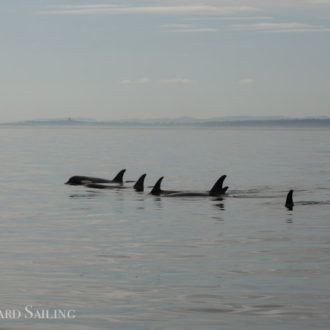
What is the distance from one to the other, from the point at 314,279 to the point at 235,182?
1182 inches

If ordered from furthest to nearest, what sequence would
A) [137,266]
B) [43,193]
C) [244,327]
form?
[43,193] → [137,266] → [244,327]

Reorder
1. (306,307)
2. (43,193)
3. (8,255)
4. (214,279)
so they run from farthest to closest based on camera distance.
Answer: (43,193) < (8,255) < (214,279) < (306,307)

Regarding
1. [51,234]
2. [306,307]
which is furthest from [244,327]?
[51,234]

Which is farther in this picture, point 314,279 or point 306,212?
point 306,212

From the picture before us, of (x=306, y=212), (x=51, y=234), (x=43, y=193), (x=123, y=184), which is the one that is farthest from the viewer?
(x=123, y=184)

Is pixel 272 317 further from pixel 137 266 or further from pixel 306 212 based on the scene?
pixel 306 212

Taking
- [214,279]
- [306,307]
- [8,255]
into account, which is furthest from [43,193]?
[306,307]

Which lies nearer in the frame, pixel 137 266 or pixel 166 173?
pixel 137 266

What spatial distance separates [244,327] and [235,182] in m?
33.9

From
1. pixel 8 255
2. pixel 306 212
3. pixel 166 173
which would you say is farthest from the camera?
pixel 166 173

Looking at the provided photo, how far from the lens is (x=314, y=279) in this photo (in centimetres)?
1661

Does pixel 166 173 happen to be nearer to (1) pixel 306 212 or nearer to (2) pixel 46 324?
(1) pixel 306 212

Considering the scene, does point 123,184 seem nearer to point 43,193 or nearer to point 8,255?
point 43,193

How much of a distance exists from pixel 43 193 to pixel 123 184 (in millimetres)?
6422
